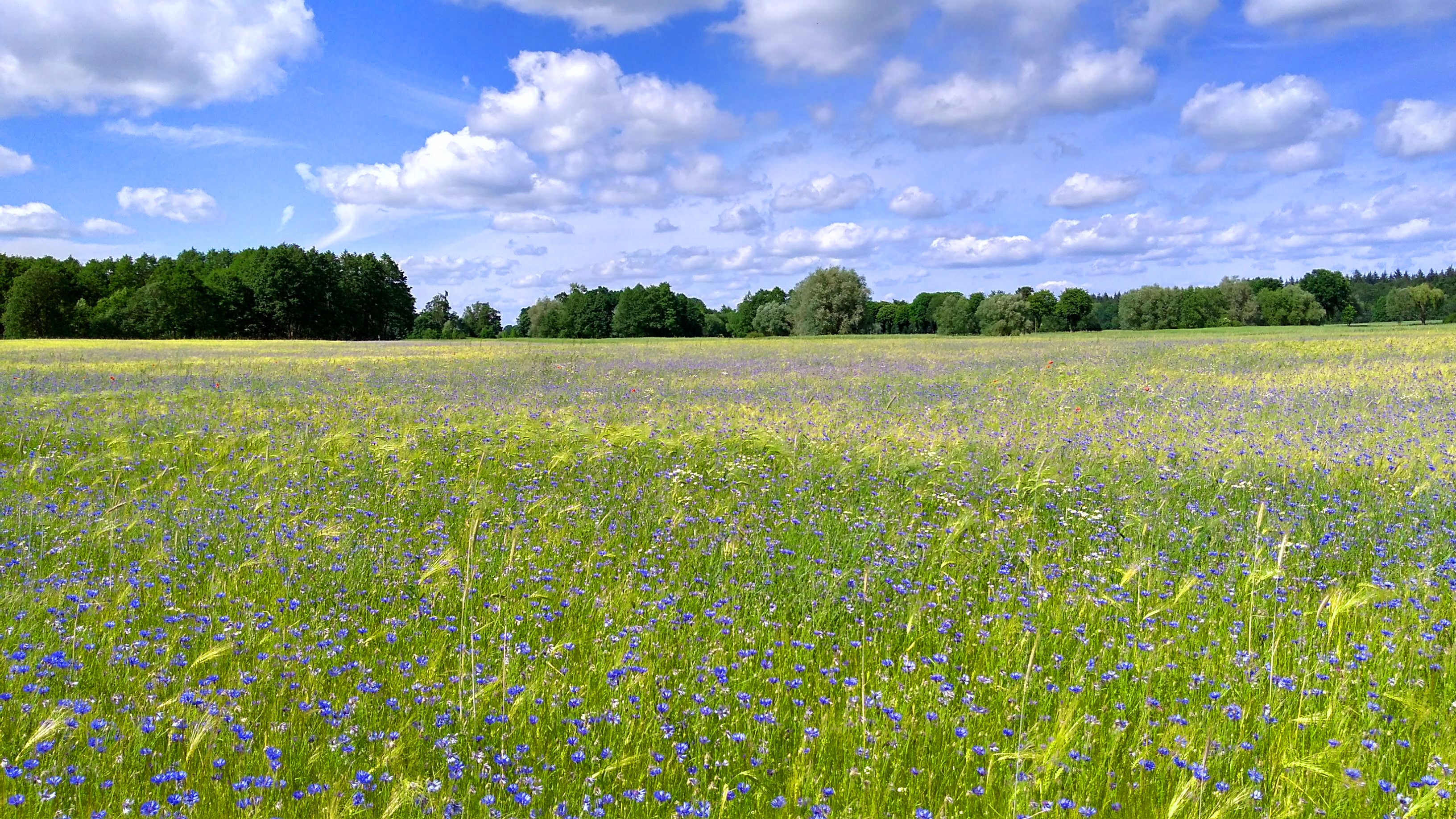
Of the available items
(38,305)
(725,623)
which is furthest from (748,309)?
(725,623)

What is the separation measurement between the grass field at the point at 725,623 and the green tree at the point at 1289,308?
384 ft

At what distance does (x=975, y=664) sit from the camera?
12.6 ft

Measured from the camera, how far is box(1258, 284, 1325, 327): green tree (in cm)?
10362

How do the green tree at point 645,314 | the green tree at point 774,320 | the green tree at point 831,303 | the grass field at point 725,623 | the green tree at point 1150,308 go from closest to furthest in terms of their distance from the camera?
the grass field at point 725,623
the green tree at point 831,303
the green tree at point 774,320
the green tree at point 645,314
the green tree at point 1150,308

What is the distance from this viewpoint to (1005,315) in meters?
92.9

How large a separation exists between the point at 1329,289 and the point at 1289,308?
63.7 ft

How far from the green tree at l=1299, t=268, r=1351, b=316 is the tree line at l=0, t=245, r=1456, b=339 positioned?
19 cm

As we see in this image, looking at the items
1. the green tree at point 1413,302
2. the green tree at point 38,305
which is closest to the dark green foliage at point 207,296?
the green tree at point 38,305

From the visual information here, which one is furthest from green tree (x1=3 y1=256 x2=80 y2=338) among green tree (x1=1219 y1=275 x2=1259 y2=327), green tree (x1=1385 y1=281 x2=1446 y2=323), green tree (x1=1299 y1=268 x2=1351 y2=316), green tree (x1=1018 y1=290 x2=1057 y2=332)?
green tree (x1=1385 y1=281 x2=1446 y2=323)

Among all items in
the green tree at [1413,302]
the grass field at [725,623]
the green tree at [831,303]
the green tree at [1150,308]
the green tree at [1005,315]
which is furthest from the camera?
the green tree at [1413,302]

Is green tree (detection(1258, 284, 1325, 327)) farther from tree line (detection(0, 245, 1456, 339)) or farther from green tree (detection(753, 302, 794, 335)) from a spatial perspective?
green tree (detection(753, 302, 794, 335))

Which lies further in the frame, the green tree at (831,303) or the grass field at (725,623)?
the green tree at (831,303)

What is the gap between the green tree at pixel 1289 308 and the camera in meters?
104

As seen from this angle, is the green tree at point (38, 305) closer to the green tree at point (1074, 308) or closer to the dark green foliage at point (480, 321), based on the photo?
the dark green foliage at point (480, 321)
